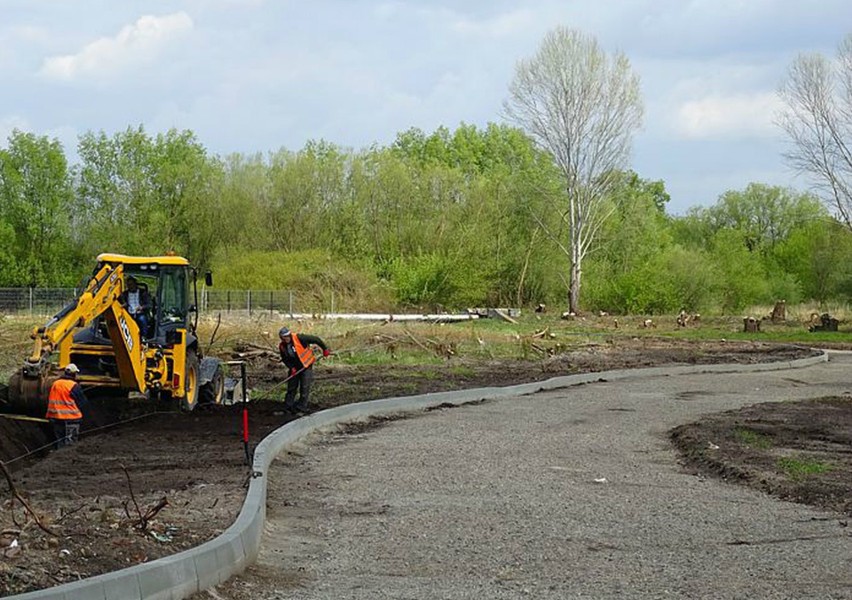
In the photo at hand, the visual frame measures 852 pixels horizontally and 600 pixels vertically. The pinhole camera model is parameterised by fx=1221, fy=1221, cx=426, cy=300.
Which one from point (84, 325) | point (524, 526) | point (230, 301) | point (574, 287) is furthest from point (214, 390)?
point (574, 287)

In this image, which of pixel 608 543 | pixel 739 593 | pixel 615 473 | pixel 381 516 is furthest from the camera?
pixel 615 473

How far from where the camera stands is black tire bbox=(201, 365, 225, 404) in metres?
22.2

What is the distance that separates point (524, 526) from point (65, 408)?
7951 millimetres

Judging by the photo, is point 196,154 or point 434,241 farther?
point 196,154

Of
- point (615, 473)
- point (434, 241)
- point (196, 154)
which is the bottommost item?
point (615, 473)

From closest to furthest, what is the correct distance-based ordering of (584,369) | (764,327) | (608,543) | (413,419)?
(608,543), (413,419), (584,369), (764,327)

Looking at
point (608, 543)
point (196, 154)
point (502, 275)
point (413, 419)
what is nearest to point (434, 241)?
point (502, 275)

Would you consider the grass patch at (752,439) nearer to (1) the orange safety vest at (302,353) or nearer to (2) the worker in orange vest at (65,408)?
(1) the orange safety vest at (302,353)

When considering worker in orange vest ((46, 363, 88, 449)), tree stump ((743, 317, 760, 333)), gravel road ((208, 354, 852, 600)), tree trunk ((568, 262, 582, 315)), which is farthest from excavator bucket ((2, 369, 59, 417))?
tree trunk ((568, 262, 582, 315))

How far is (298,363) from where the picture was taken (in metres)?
20.5

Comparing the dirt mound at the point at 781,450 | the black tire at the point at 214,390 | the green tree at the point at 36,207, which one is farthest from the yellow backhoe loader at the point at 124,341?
the green tree at the point at 36,207

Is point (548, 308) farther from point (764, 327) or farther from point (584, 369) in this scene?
point (584, 369)

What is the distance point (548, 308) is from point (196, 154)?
2614 cm

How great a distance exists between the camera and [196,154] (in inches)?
3216
